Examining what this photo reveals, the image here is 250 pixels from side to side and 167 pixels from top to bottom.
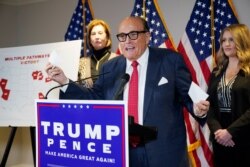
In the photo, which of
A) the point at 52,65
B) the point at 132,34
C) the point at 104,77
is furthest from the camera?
the point at 104,77

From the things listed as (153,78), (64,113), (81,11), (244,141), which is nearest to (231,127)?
(244,141)

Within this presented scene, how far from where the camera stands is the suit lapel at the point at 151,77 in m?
1.52

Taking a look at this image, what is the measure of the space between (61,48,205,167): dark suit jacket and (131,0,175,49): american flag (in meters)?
1.44

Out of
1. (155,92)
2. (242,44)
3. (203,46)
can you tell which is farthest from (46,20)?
(155,92)

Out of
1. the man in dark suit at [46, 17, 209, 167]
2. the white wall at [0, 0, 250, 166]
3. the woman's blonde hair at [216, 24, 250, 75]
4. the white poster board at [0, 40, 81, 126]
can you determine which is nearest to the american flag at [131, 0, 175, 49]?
the white wall at [0, 0, 250, 166]

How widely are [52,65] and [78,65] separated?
3.58 ft

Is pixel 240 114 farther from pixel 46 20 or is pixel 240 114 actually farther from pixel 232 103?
pixel 46 20

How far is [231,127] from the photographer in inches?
85.3

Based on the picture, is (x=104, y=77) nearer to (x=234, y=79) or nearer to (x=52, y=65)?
(x=52, y=65)

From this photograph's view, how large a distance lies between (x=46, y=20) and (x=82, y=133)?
11.2 feet

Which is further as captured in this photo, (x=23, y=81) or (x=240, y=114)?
(x=23, y=81)

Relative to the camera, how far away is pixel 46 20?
165 inches

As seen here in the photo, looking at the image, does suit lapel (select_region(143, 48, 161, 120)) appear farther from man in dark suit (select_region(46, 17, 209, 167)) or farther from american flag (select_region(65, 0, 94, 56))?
american flag (select_region(65, 0, 94, 56))

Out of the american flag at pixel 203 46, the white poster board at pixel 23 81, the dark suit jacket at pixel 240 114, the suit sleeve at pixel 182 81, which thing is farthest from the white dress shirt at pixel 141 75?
the american flag at pixel 203 46
